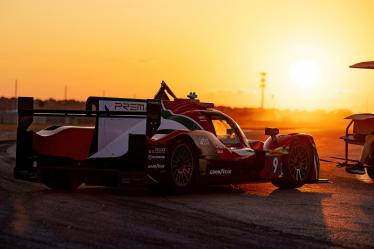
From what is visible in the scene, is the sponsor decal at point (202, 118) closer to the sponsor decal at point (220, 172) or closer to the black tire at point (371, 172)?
the sponsor decal at point (220, 172)

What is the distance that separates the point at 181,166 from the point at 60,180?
6.99 ft

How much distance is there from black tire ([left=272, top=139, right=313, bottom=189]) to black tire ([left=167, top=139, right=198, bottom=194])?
230 cm

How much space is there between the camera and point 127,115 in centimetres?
1214

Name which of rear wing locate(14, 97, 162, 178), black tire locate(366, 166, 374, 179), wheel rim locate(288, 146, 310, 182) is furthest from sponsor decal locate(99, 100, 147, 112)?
black tire locate(366, 166, 374, 179)

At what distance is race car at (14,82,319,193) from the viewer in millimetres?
11906

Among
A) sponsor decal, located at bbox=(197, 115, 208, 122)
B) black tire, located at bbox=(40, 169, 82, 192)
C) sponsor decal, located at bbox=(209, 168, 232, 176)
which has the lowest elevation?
black tire, located at bbox=(40, 169, 82, 192)

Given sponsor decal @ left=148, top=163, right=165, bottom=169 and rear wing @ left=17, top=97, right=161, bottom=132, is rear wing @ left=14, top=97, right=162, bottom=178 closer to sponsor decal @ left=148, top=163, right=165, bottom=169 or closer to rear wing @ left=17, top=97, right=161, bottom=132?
rear wing @ left=17, top=97, right=161, bottom=132

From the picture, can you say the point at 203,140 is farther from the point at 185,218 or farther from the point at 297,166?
the point at 185,218

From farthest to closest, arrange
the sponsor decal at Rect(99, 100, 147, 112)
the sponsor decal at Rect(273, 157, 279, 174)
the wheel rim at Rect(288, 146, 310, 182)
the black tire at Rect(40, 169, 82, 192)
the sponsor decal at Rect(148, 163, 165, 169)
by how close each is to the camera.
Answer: the wheel rim at Rect(288, 146, 310, 182) → the sponsor decal at Rect(273, 157, 279, 174) → the black tire at Rect(40, 169, 82, 192) → the sponsor decal at Rect(99, 100, 147, 112) → the sponsor decal at Rect(148, 163, 165, 169)

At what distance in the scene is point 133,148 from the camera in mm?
11789

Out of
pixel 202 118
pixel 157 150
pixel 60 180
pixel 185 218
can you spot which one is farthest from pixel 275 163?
pixel 185 218

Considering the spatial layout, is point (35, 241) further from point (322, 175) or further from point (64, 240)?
point (322, 175)

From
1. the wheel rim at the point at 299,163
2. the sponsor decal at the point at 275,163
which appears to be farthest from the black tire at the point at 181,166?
the wheel rim at the point at 299,163

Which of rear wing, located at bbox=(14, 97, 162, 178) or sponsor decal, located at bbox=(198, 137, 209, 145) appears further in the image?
sponsor decal, located at bbox=(198, 137, 209, 145)
